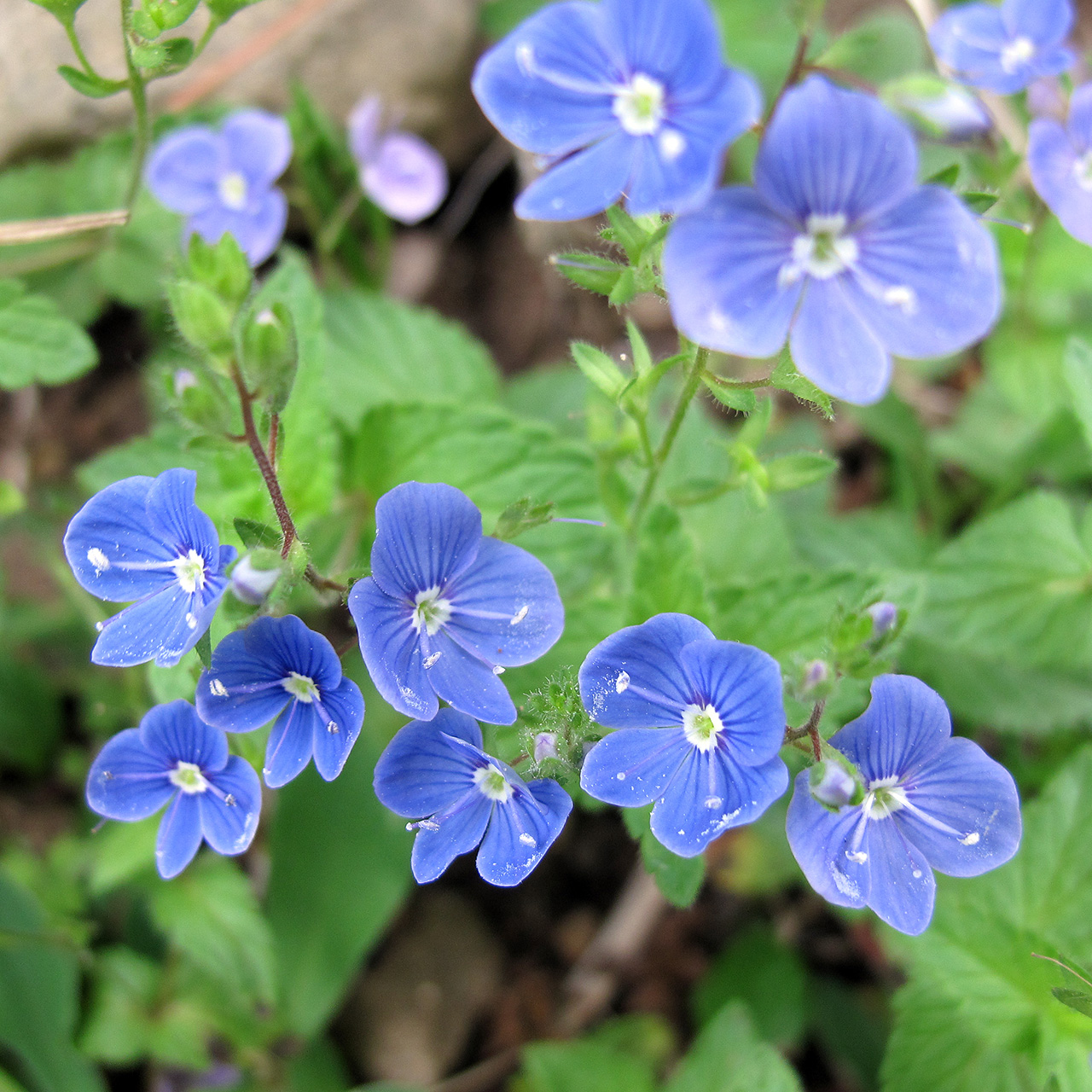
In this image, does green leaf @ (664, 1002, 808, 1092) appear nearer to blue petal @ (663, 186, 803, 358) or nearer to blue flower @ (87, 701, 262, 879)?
blue flower @ (87, 701, 262, 879)

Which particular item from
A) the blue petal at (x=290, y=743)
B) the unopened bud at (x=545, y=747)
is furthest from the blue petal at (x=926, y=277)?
the blue petal at (x=290, y=743)

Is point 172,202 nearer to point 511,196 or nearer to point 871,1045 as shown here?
point 511,196

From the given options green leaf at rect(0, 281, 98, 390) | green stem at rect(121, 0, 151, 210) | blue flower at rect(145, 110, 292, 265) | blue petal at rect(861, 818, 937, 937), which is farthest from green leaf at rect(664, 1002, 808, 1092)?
green stem at rect(121, 0, 151, 210)

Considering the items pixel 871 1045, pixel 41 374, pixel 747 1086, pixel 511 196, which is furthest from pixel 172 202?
pixel 871 1045

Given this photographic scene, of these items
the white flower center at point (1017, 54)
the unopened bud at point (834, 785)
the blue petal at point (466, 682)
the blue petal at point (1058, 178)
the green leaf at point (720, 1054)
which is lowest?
the green leaf at point (720, 1054)

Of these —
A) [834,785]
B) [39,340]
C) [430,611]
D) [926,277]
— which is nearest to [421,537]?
[430,611]

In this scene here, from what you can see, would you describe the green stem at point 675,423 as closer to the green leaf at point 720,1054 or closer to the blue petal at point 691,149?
the blue petal at point 691,149

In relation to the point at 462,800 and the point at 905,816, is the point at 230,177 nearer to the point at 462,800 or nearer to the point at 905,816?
the point at 462,800
